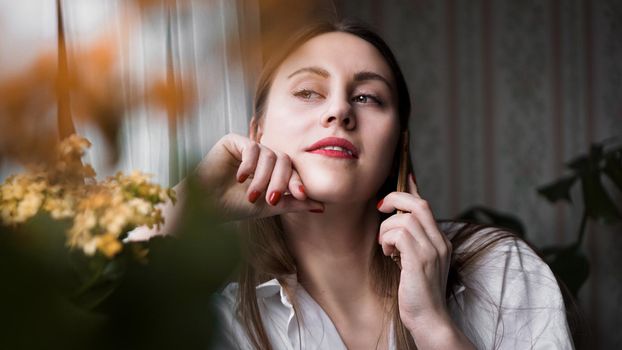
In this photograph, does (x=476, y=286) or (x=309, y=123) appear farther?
(x=476, y=286)

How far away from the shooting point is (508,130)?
11.5 ft

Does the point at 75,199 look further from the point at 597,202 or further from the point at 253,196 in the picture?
the point at 597,202

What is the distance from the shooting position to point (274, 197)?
96 centimetres

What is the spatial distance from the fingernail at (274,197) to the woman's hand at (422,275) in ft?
0.65

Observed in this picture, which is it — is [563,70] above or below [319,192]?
above

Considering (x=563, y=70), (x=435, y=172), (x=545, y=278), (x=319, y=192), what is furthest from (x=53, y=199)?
(x=563, y=70)

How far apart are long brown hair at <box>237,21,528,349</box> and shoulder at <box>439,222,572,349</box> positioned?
2 centimetres

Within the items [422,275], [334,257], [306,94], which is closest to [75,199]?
[422,275]

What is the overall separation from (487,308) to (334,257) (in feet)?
0.98

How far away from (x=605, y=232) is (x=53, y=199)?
3628mm

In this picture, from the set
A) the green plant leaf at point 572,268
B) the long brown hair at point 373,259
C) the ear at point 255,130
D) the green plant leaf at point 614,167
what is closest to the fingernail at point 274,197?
the long brown hair at point 373,259

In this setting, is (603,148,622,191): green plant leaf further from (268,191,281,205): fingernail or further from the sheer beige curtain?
the sheer beige curtain

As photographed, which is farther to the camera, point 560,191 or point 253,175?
point 560,191

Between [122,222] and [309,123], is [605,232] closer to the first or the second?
[309,123]
